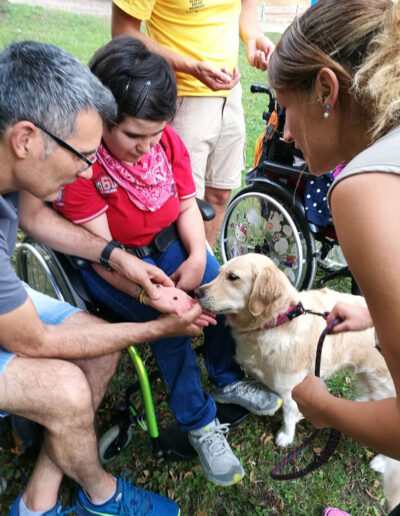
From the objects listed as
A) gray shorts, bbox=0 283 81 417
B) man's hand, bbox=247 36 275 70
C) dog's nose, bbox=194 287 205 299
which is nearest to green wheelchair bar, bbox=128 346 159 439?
gray shorts, bbox=0 283 81 417

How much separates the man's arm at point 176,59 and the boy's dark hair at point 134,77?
0.63 meters

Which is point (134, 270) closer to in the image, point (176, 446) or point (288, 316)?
point (288, 316)

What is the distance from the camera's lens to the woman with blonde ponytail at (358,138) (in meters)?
0.90

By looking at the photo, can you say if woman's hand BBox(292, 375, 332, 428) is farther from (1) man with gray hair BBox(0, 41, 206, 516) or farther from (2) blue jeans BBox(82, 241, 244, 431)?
(2) blue jeans BBox(82, 241, 244, 431)

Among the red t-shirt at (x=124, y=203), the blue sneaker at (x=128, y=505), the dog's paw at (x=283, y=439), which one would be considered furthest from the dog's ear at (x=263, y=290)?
the blue sneaker at (x=128, y=505)

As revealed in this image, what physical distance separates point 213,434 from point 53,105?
178cm

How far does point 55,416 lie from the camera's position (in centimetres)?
160

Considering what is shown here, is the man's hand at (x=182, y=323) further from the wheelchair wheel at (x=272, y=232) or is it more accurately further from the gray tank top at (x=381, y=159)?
the wheelchair wheel at (x=272, y=232)

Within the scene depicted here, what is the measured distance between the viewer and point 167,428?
2.38 m

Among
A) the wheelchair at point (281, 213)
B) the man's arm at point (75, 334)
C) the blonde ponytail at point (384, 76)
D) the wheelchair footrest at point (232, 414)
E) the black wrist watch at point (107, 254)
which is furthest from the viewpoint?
the wheelchair at point (281, 213)

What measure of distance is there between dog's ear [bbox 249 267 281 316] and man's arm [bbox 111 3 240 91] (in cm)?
116

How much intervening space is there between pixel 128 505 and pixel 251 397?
924 millimetres

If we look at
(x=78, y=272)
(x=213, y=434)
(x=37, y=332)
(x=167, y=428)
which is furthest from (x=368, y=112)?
(x=167, y=428)

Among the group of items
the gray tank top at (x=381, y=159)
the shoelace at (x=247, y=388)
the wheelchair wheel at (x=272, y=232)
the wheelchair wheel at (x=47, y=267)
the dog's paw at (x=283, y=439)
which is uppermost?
the gray tank top at (x=381, y=159)
